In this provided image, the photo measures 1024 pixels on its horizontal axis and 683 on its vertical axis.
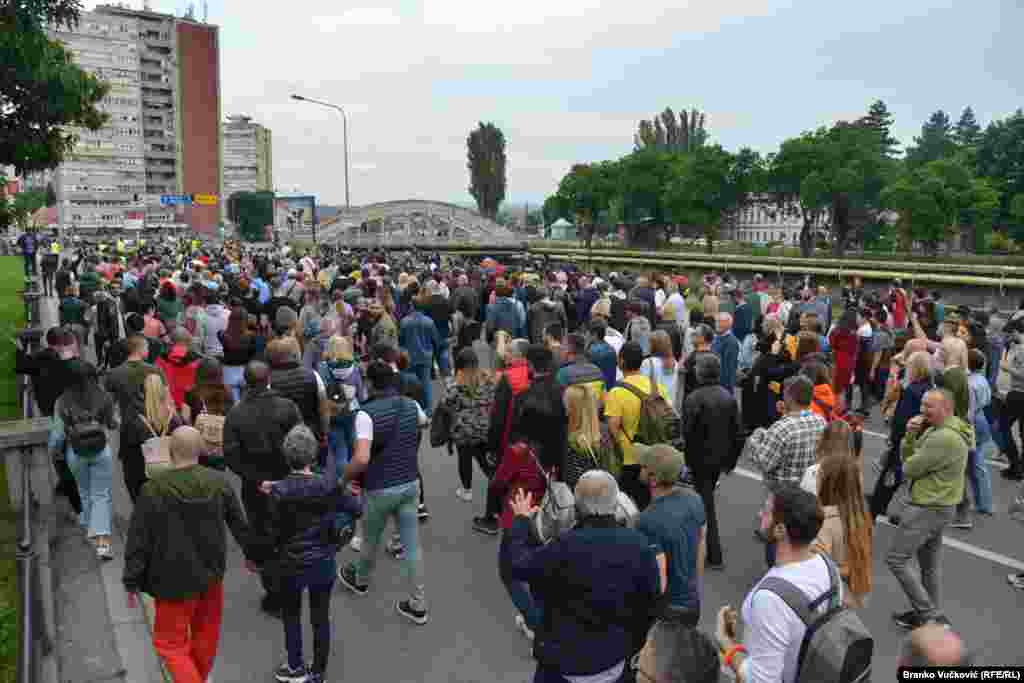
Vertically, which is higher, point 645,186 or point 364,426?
point 645,186

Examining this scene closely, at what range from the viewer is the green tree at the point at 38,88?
299 inches

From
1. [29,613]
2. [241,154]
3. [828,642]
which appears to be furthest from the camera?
[241,154]

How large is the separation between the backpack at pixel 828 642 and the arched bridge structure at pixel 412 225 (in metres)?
76.2

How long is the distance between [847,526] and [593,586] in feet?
5.34

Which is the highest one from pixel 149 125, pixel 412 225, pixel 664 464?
pixel 149 125

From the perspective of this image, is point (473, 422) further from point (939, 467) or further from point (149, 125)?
point (149, 125)

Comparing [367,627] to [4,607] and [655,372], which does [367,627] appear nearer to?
[4,607]

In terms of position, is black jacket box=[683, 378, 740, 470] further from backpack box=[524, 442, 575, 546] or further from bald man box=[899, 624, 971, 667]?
bald man box=[899, 624, 971, 667]

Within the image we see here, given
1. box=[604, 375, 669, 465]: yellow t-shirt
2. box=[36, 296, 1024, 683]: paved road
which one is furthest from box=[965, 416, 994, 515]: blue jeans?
box=[604, 375, 669, 465]: yellow t-shirt

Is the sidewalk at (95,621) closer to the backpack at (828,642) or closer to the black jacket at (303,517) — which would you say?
the black jacket at (303,517)

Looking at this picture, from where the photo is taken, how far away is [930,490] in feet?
16.2

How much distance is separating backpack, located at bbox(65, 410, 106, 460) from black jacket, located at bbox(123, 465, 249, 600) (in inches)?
91.9

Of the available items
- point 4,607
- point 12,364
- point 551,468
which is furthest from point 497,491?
point 12,364

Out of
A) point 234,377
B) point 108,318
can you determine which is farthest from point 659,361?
point 108,318
